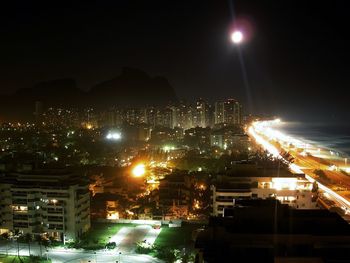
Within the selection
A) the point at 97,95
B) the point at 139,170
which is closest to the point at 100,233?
the point at 139,170

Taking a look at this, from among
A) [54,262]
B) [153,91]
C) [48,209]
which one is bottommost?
[54,262]

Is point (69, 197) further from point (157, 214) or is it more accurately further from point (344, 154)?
point (344, 154)

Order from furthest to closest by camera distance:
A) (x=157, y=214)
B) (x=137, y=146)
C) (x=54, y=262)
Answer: (x=137, y=146) < (x=157, y=214) < (x=54, y=262)

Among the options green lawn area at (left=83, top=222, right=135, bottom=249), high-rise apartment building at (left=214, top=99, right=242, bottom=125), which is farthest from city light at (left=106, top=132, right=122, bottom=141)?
green lawn area at (left=83, top=222, right=135, bottom=249)

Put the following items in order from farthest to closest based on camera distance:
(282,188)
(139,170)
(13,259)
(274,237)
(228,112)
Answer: (228,112) → (139,170) → (282,188) → (13,259) → (274,237)

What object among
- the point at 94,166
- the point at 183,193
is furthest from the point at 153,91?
the point at 183,193

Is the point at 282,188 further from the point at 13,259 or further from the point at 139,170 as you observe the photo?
the point at 139,170

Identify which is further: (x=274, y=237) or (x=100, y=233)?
(x=100, y=233)

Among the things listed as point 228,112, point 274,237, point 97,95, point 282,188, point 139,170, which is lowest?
point 139,170

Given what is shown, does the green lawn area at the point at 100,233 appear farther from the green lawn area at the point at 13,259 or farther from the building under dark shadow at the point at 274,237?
the building under dark shadow at the point at 274,237
